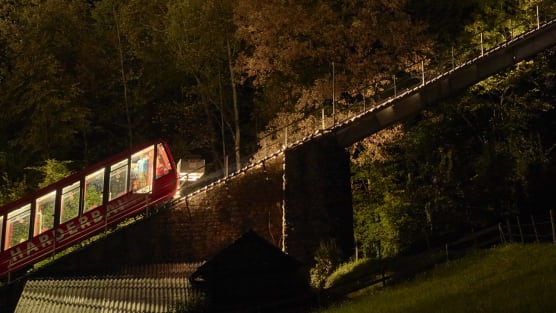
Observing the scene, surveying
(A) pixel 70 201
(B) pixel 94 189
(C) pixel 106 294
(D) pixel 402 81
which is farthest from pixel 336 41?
(C) pixel 106 294

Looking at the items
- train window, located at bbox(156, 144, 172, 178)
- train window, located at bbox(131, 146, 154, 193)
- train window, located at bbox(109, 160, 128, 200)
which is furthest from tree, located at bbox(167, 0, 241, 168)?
train window, located at bbox(109, 160, 128, 200)

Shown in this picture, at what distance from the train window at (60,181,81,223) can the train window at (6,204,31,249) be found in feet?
4.10

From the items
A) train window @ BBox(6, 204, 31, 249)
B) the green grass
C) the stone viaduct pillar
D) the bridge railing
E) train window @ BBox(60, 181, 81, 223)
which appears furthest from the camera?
the bridge railing

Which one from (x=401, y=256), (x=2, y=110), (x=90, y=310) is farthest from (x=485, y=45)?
(x=2, y=110)

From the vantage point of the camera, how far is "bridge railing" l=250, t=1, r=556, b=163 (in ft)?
84.1

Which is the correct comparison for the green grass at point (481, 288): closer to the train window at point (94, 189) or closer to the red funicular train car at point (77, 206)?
the red funicular train car at point (77, 206)

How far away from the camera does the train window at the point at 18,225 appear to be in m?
23.1

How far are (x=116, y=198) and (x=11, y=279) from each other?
5.03m

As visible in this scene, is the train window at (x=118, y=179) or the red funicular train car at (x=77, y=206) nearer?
the red funicular train car at (x=77, y=206)

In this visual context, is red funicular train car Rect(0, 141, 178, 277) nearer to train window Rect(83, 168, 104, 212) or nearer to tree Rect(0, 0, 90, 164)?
train window Rect(83, 168, 104, 212)

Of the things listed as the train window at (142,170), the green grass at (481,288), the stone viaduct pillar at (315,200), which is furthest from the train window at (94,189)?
the green grass at (481,288)

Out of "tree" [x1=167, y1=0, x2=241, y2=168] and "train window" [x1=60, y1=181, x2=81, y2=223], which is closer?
"train window" [x1=60, y1=181, x2=81, y2=223]

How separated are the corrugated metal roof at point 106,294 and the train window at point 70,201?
115 inches

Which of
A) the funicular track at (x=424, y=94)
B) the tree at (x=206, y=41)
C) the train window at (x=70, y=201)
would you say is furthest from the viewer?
the tree at (x=206, y=41)
